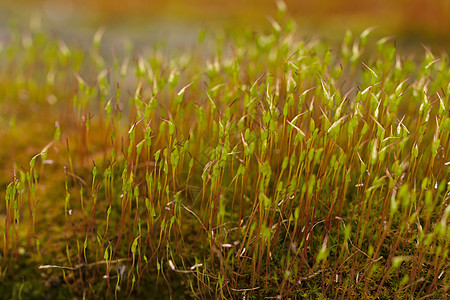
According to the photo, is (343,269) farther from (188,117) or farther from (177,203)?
(188,117)

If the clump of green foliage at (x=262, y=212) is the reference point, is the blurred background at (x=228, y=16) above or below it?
above

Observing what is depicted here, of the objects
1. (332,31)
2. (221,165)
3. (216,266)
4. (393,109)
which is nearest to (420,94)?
(393,109)

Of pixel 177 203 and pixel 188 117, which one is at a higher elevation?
pixel 188 117

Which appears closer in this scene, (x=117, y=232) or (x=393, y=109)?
(x=393, y=109)

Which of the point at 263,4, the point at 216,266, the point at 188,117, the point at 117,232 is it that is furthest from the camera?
the point at 263,4

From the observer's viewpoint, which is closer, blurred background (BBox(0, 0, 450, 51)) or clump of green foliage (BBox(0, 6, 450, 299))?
clump of green foliage (BBox(0, 6, 450, 299))

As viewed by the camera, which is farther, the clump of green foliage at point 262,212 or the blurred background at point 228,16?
Answer: the blurred background at point 228,16

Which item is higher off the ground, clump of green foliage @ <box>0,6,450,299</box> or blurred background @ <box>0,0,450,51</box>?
blurred background @ <box>0,0,450,51</box>

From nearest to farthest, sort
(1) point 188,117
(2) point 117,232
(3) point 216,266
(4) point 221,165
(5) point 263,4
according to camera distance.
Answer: (4) point 221,165
(3) point 216,266
(2) point 117,232
(1) point 188,117
(5) point 263,4
